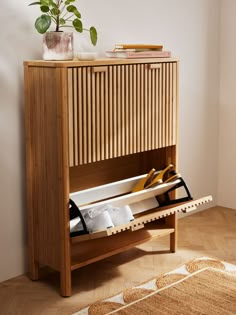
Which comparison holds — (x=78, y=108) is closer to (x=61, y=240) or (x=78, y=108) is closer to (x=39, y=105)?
(x=39, y=105)

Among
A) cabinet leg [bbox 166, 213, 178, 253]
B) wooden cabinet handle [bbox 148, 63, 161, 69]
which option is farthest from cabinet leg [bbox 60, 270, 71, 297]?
wooden cabinet handle [bbox 148, 63, 161, 69]

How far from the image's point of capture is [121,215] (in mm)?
3225

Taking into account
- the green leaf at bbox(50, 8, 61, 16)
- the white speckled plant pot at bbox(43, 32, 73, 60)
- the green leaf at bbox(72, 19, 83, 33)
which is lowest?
the white speckled plant pot at bbox(43, 32, 73, 60)

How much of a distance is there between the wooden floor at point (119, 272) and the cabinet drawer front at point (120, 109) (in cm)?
71

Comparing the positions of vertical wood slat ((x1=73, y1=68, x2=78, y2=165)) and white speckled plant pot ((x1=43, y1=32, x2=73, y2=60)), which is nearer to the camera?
vertical wood slat ((x1=73, y1=68, x2=78, y2=165))

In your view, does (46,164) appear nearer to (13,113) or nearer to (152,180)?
(13,113)

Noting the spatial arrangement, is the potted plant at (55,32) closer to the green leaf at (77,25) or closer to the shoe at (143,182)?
the green leaf at (77,25)

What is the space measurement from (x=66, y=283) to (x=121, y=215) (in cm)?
47

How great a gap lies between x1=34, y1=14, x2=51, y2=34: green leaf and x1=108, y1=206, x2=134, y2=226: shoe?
1037 mm

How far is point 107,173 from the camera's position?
375 centimetres

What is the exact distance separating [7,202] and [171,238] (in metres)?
1.12

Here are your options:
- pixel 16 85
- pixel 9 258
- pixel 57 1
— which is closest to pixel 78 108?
pixel 16 85

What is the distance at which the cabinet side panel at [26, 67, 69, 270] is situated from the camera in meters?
3.03

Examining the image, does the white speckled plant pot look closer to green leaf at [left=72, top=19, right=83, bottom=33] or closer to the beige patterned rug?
green leaf at [left=72, top=19, right=83, bottom=33]
